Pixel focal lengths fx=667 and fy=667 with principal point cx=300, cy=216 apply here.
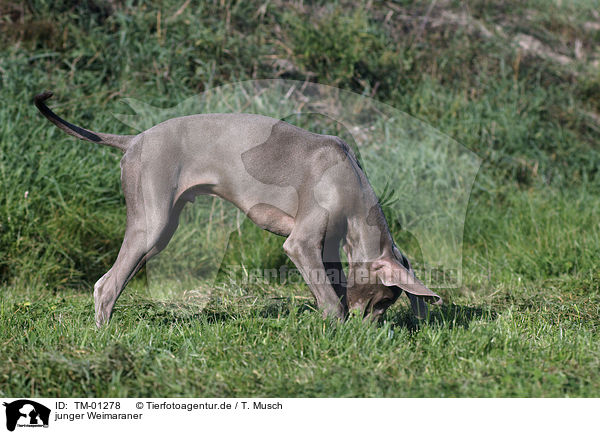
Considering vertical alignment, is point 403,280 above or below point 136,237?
above

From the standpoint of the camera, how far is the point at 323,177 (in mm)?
4172

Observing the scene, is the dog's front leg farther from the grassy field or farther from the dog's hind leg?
the dog's hind leg

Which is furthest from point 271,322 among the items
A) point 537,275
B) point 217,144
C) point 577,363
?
point 537,275

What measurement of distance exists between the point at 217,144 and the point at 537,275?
349 centimetres

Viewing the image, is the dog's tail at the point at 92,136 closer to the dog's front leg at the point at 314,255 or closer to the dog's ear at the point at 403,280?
the dog's front leg at the point at 314,255

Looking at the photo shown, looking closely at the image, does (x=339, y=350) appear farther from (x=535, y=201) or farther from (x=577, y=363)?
(x=535, y=201)

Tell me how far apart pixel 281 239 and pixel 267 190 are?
214cm

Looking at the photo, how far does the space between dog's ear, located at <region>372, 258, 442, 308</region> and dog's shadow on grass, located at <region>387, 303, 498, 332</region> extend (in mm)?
217

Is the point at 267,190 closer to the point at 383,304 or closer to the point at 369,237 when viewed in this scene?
the point at 369,237
